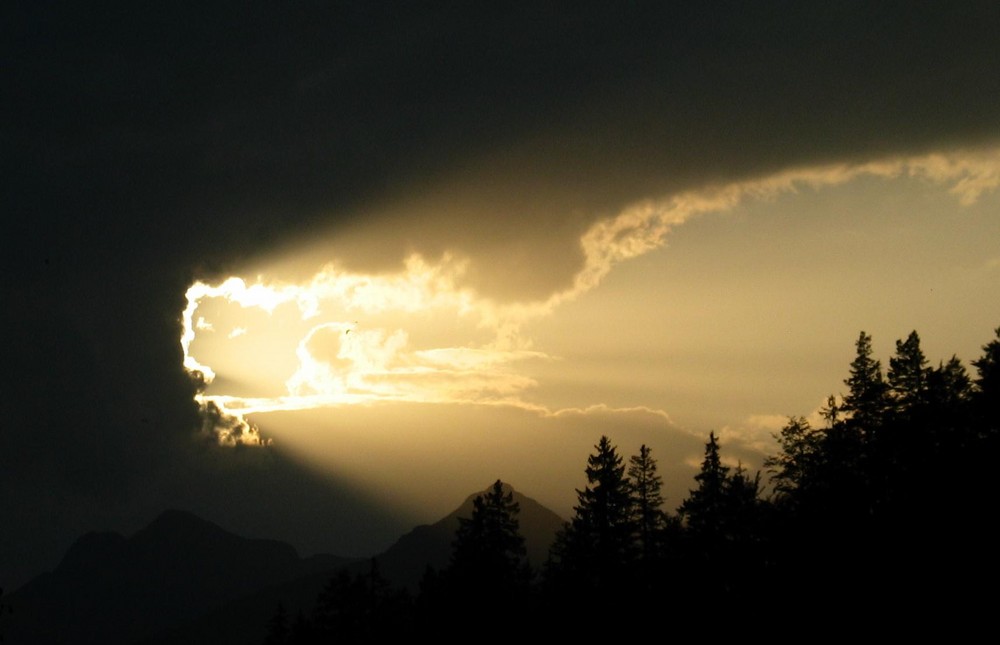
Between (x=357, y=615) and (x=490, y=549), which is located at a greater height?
(x=490, y=549)

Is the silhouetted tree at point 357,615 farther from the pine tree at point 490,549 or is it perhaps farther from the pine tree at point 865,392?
the pine tree at point 865,392

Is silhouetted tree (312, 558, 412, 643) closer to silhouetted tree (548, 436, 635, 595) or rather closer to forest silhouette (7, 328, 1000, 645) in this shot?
forest silhouette (7, 328, 1000, 645)

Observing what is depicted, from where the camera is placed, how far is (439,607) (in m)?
67.7

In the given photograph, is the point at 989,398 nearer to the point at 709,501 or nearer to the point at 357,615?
the point at 709,501

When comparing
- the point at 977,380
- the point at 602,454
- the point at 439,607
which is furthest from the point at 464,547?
the point at 977,380

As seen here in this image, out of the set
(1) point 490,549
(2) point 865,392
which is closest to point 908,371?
(2) point 865,392

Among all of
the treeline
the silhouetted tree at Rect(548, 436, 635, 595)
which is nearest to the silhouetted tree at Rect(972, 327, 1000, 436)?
the treeline

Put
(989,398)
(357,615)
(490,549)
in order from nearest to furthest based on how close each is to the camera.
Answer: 1. (989,398)
2. (490,549)
3. (357,615)

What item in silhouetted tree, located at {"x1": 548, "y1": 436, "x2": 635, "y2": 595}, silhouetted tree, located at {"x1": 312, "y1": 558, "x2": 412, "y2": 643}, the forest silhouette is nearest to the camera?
the forest silhouette

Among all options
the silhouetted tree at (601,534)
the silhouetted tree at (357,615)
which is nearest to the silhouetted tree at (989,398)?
the silhouetted tree at (601,534)

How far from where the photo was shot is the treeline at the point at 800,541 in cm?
4425

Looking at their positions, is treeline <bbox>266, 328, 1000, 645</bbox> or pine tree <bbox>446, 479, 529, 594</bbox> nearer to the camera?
treeline <bbox>266, 328, 1000, 645</bbox>

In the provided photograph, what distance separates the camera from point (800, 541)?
169 ft

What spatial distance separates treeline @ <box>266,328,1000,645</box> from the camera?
4425 cm
